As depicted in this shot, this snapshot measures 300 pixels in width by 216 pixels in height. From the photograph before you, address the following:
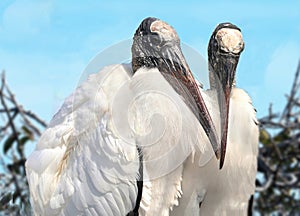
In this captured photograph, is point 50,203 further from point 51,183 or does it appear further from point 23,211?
point 23,211

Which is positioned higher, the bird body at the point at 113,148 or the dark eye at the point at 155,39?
the dark eye at the point at 155,39

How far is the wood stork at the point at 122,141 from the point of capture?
338cm

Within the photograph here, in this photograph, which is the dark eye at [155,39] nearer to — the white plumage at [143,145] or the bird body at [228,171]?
the white plumage at [143,145]

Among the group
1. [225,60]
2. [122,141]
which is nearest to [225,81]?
[225,60]

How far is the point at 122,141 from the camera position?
11.0 feet

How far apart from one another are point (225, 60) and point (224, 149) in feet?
1.20

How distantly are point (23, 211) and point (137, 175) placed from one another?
0.68 metres

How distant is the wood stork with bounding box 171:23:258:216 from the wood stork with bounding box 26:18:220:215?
0.07m

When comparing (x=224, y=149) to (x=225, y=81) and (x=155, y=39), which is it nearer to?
(x=225, y=81)

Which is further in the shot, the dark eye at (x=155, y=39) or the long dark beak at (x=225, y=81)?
the dark eye at (x=155, y=39)

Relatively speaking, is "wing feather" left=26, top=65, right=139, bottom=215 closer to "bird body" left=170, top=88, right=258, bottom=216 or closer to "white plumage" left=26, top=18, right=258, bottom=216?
"white plumage" left=26, top=18, right=258, bottom=216

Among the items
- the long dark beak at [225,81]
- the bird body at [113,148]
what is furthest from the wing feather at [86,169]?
the long dark beak at [225,81]

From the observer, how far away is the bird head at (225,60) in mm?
3451

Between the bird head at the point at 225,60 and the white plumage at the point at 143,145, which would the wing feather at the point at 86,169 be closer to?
the white plumage at the point at 143,145
